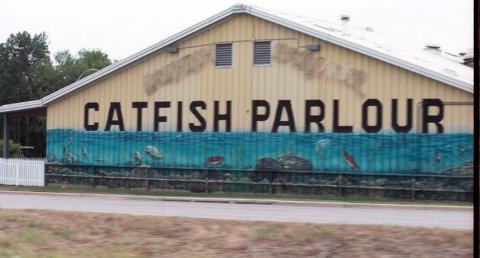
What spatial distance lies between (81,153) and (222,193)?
7.08 m

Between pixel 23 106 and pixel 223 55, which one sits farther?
pixel 23 106

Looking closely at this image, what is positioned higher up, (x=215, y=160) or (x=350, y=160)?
(x=350, y=160)

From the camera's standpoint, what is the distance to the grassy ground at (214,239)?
9.73 m

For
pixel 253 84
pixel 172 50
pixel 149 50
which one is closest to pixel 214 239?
pixel 253 84

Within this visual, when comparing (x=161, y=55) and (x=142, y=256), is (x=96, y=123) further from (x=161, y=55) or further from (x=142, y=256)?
(x=142, y=256)

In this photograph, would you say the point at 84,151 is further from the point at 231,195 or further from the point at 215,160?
the point at 231,195

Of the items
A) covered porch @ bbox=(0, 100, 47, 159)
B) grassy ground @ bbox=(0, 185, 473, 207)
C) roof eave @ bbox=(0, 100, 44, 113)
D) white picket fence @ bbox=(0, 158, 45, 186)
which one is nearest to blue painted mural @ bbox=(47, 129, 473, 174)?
white picket fence @ bbox=(0, 158, 45, 186)

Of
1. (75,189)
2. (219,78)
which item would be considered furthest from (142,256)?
(75,189)

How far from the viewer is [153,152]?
88.6 feet

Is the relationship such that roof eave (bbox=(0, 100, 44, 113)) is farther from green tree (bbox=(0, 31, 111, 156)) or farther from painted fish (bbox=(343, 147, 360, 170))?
green tree (bbox=(0, 31, 111, 156))

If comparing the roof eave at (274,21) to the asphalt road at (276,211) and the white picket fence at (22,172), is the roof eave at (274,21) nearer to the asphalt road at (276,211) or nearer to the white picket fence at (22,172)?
the white picket fence at (22,172)

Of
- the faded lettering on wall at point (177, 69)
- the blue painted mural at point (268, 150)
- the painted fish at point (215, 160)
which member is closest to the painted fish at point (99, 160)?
the blue painted mural at point (268, 150)

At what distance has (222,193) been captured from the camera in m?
25.3

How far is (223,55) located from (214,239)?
15.9 metres
